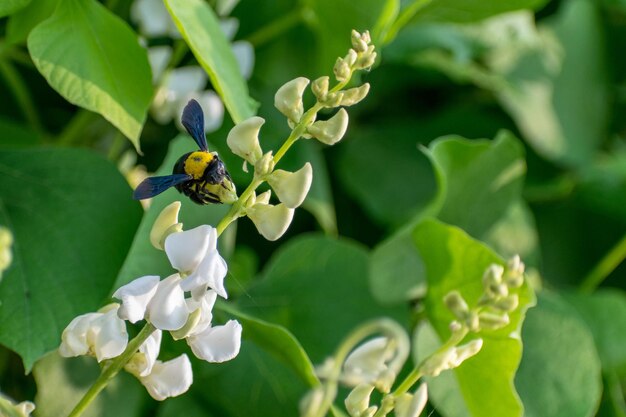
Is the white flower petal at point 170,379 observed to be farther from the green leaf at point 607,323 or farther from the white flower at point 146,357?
the green leaf at point 607,323

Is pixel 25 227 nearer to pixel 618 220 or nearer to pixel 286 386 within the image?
pixel 286 386

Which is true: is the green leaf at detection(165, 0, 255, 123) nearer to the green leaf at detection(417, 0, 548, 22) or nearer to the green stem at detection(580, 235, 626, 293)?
the green leaf at detection(417, 0, 548, 22)

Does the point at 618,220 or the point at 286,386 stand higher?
the point at 286,386

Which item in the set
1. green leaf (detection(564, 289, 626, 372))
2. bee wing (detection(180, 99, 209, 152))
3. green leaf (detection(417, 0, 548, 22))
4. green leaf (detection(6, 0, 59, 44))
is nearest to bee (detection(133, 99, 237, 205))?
bee wing (detection(180, 99, 209, 152))

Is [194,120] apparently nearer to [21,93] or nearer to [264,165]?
[264,165]

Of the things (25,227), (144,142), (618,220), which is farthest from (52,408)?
(618,220)

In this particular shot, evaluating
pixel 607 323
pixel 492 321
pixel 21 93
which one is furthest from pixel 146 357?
pixel 607 323
